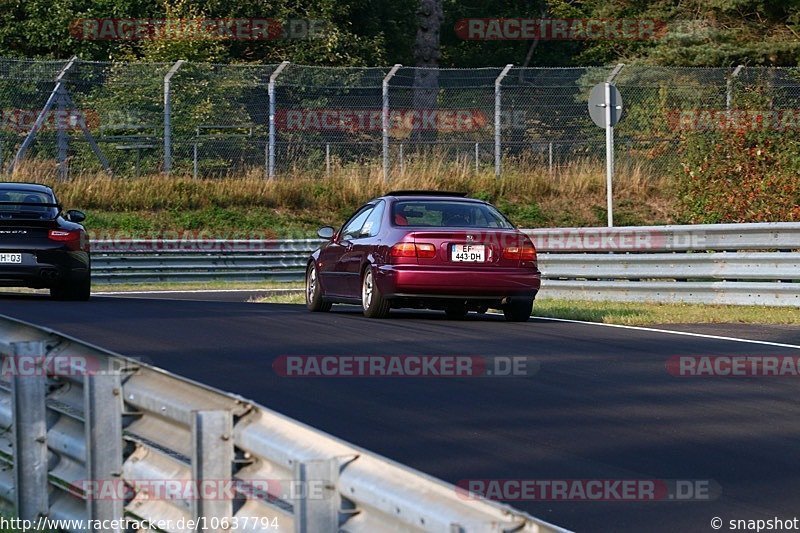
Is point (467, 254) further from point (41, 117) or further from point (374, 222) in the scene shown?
point (41, 117)

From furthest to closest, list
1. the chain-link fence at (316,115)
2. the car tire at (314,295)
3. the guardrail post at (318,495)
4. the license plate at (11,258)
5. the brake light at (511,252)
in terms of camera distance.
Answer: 1. the chain-link fence at (316,115)
2. the license plate at (11,258)
3. the car tire at (314,295)
4. the brake light at (511,252)
5. the guardrail post at (318,495)

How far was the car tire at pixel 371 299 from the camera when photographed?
1473cm

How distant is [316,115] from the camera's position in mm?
32438

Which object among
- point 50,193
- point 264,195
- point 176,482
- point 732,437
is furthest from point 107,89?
point 176,482

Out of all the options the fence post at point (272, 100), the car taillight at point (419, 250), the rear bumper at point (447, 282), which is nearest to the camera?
the rear bumper at point (447, 282)

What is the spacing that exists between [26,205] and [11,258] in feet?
2.67

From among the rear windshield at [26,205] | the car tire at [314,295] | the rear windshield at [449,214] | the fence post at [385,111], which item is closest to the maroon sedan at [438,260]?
the rear windshield at [449,214]

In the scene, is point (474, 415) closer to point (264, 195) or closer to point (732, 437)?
point (732, 437)

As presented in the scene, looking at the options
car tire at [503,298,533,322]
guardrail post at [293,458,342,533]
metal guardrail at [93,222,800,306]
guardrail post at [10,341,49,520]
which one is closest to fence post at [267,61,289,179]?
metal guardrail at [93,222,800,306]

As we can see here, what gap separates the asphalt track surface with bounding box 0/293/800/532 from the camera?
670 centimetres

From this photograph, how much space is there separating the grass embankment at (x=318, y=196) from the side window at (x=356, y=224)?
16248 mm

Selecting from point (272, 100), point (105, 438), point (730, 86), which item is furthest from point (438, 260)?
point (730, 86)

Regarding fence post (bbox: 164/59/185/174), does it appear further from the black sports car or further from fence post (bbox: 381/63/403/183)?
the black sports car

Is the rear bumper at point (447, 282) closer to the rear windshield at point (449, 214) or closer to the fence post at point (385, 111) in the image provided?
the rear windshield at point (449, 214)
